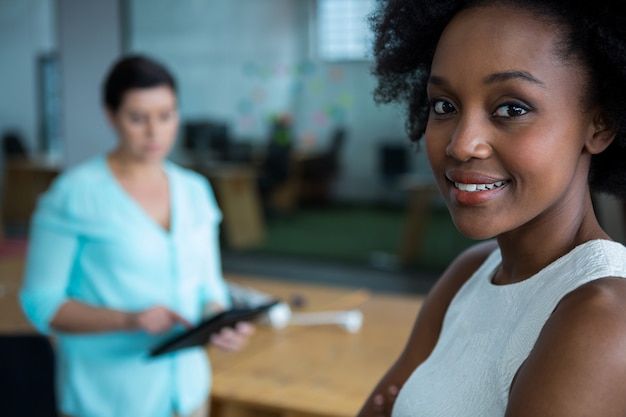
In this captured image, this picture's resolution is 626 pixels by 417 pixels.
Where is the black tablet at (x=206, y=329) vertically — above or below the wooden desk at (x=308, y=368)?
above

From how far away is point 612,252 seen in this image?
3.03ft

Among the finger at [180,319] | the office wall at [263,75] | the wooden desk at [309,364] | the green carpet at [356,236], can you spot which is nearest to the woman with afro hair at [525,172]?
the wooden desk at [309,364]

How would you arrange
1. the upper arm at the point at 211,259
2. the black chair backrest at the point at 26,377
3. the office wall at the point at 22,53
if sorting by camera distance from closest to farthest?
1. the black chair backrest at the point at 26,377
2. the upper arm at the point at 211,259
3. the office wall at the point at 22,53

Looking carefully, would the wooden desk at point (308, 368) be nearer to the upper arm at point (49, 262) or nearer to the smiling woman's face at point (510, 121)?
the upper arm at point (49, 262)

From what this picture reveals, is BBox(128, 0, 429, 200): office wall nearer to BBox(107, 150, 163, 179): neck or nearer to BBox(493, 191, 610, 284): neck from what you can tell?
BBox(107, 150, 163, 179): neck

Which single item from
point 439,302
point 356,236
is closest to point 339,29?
point 356,236

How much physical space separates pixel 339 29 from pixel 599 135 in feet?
21.0

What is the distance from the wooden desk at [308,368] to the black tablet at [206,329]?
27cm

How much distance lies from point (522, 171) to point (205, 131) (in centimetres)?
714

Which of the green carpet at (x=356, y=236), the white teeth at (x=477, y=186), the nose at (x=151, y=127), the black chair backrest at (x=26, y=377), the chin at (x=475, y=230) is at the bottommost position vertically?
the green carpet at (x=356, y=236)

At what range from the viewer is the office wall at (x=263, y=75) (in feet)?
23.7

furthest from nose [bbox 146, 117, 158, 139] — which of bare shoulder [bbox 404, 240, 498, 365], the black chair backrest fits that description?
bare shoulder [bbox 404, 240, 498, 365]

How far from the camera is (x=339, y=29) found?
7168 mm

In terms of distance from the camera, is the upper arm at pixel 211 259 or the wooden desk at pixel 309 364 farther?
the upper arm at pixel 211 259
